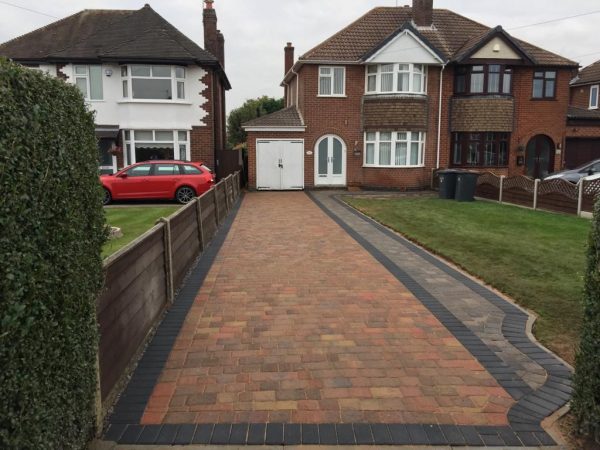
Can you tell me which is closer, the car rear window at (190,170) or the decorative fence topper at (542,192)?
the decorative fence topper at (542,192)

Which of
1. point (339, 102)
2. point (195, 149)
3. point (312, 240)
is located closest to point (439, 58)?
point (339, 102)

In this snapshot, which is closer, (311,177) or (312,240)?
(312,240)

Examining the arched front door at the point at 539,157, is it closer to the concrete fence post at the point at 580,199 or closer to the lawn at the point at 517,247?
the lawn at the point at 517,247

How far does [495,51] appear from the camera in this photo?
23.5 m

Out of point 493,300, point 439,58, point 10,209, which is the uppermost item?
point 439,58

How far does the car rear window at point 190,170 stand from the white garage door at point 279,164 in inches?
224

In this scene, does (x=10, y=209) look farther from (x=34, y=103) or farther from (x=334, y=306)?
(x=334, y=306)

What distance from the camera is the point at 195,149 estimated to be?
2306 cm

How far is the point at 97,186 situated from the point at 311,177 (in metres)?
20.8

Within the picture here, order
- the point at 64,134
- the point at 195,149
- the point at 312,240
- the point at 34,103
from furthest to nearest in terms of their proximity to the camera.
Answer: the point at 195,149, the point at 312,240, the point at 64,134, the point at 34,103

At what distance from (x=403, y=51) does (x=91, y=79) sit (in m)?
13.7

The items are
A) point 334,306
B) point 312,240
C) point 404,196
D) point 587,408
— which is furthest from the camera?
point 404,196

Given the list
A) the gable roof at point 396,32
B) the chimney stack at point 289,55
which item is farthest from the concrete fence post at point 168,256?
the chimney stack at point 289,55

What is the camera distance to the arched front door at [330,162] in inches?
945
